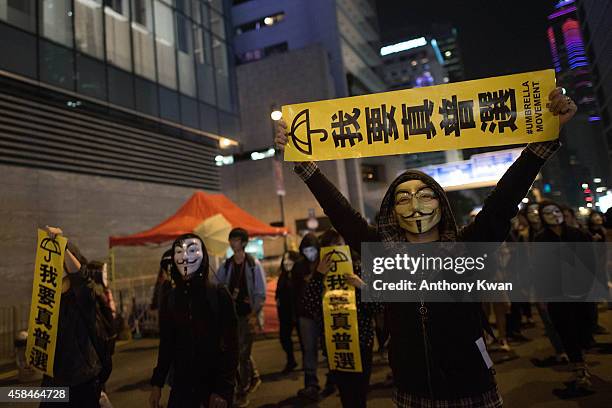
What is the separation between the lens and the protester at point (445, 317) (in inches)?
80.0

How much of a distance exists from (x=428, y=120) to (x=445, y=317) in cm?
113

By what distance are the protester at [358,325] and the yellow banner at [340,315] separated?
0.05 meters

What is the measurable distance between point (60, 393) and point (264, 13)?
116 feet

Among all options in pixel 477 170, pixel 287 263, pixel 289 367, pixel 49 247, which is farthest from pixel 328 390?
pixel 477 170

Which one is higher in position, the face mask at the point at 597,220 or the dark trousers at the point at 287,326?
the face mask at the point at 597,220

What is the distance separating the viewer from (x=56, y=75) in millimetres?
14023

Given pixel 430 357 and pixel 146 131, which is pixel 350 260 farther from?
pixel 146 131

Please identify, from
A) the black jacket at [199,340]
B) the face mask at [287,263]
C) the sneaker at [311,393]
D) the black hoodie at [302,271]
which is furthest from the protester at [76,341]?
the face mask at [287,263]

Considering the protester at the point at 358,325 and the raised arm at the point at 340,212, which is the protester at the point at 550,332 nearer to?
the protester at the point at 358,325

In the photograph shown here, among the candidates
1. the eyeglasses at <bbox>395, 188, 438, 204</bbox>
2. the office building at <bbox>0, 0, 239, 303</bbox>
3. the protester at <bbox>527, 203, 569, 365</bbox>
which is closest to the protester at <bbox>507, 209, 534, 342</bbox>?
the protester at <bbox>527, 203, 569, 365</bbox>

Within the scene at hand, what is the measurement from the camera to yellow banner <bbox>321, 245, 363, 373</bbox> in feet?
13.3

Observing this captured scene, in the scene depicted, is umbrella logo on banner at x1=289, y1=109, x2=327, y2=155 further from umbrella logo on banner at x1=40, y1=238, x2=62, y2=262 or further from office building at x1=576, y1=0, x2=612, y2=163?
office building at x1=576, y1=0, x2=612, y2=163

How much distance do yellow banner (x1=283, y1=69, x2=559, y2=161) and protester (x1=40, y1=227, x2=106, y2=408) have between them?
6.90 feet

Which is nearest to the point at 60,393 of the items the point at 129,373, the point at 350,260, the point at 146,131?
the point at 350,260
